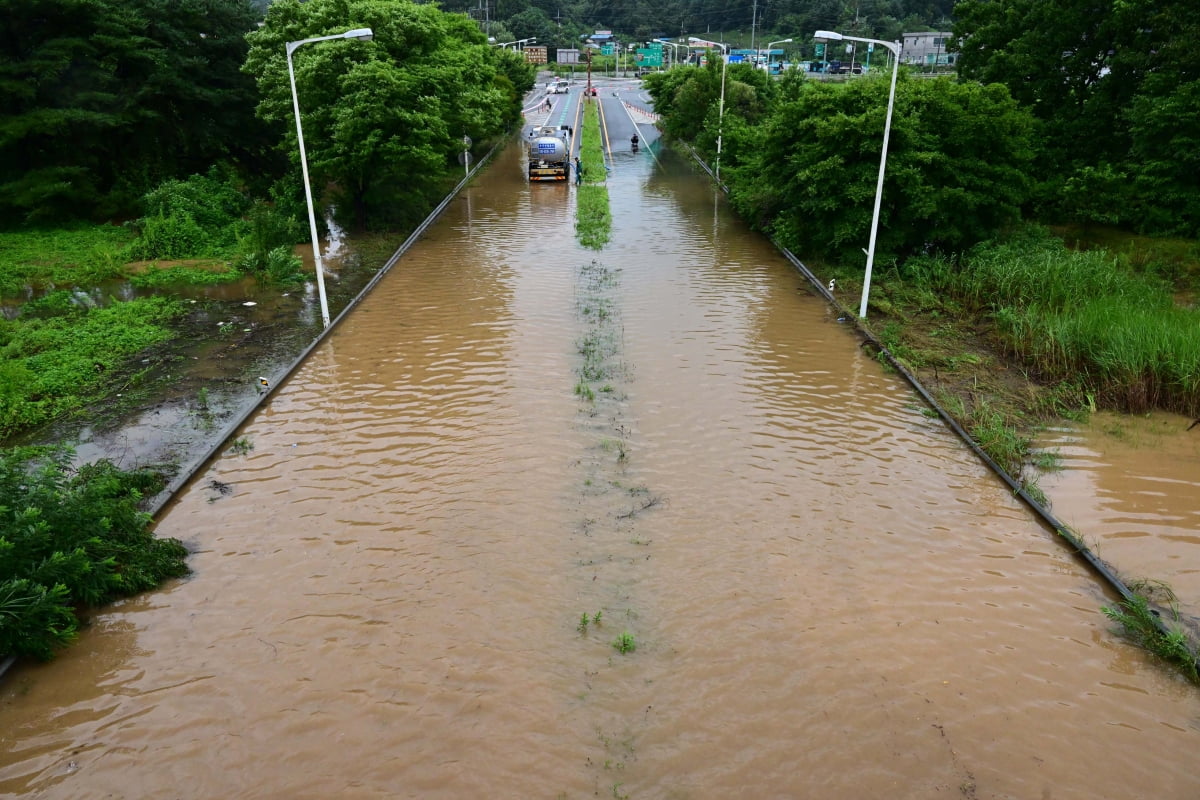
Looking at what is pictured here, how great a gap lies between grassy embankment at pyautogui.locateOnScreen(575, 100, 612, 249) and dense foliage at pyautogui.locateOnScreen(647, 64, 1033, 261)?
581 cm

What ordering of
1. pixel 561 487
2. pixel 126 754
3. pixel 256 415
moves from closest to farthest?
pixel 126 754
pixel 561 487
pixel 256 415

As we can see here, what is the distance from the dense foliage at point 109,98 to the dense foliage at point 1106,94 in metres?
24.9

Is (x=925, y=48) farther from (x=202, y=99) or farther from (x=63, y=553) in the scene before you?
(x=63, y=553)

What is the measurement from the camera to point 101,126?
21.6 m

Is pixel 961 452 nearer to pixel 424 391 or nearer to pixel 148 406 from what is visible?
pixel 424 391

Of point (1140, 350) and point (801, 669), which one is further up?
point (1140, 350)

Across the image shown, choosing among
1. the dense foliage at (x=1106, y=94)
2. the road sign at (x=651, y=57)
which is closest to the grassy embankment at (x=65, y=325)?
the dense foliage at (x=1106, y=94)

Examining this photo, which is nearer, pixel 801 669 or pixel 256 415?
pixel 801 669

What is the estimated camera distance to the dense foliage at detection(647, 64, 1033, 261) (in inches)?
699

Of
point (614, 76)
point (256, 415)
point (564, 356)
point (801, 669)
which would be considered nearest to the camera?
point (801, 669)

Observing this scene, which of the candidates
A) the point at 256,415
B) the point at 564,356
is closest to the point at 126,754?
the point at 256,415

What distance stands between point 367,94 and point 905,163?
1348cm

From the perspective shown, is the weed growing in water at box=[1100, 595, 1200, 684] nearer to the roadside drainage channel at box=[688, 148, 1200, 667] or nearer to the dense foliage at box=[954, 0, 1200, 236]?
the roadside drainage channel at box=[688, 148, 1200, 667]

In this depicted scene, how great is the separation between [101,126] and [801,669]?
2391cm
